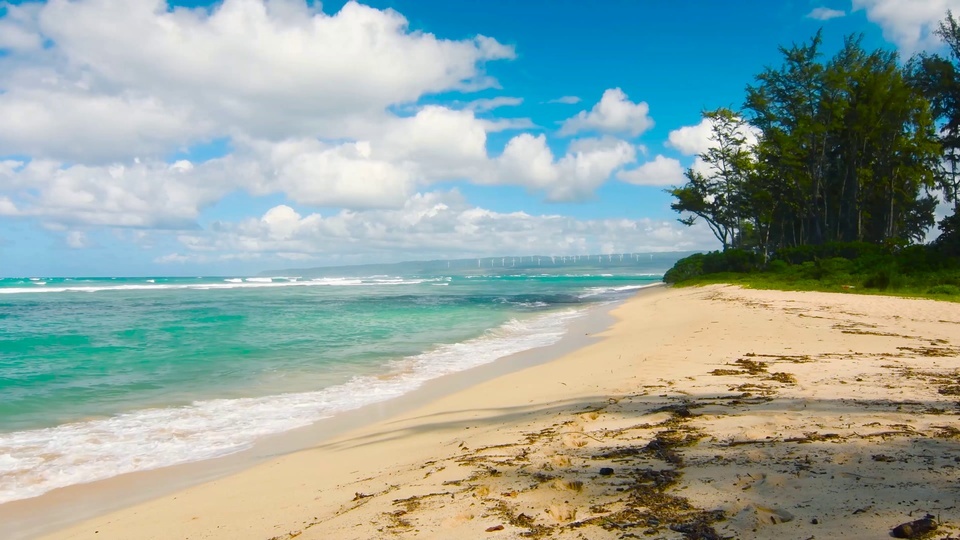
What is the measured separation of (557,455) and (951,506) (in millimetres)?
2597

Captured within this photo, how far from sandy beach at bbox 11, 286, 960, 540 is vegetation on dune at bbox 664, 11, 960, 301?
19118 mm

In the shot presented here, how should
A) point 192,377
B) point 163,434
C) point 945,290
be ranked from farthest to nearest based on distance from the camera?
point 945,290, point 192,377, point 163,434

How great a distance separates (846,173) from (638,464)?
125ft

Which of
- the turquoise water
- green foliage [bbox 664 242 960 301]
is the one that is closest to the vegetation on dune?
Answer: green foliage [bbox 664 242 960 301]

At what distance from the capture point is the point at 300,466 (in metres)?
6.04

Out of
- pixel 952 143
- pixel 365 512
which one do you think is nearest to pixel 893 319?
pixel 365 512

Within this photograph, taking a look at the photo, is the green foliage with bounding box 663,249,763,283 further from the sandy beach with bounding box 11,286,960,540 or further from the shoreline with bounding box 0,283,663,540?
the shoreline with bounding box 0,283,663,540

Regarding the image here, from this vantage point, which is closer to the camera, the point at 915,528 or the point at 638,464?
the point at 915,528

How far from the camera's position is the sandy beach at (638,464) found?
3131mm

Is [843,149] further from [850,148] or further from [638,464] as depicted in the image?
[638,464]

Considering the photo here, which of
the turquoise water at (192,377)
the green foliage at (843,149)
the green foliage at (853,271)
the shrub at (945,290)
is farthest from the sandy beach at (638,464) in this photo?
the green foliage at (843,149)

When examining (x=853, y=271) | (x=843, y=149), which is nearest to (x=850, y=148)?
(x=843, y=149)

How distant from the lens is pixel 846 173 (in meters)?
34.4

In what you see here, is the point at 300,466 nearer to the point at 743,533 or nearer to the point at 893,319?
the point at 743,533
